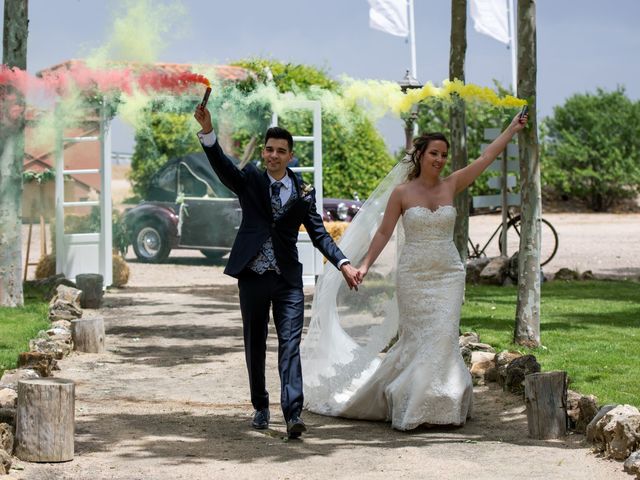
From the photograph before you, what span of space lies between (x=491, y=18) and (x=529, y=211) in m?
16.6

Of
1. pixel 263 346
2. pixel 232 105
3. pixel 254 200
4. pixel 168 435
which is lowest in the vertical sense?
A: pixel 168 435

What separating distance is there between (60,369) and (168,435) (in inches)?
112

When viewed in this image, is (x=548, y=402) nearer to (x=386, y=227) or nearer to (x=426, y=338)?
(x=426, y=338)

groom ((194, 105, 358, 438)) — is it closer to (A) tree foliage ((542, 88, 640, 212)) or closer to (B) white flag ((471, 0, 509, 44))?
(B) white flag ((471, 0, 509, 44))

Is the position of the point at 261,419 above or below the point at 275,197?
below

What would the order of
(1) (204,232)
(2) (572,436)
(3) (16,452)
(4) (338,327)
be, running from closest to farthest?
(3) (16,452)
(2) (572,436)
(4) (338,327)
(1) (204,232)

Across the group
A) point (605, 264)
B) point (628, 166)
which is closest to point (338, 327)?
point (605, 264)

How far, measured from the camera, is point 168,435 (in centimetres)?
752

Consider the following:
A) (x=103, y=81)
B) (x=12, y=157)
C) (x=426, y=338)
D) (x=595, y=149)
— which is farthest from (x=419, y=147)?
Answer: (x=595, y=149)

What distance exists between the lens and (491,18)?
86.9 feet

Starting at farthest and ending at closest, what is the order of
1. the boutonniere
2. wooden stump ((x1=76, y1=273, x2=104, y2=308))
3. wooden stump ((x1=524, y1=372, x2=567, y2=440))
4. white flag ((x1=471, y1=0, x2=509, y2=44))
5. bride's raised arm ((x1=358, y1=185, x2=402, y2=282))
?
white flag ((x1=471, y1=0, x2=509, y2=44)) < wooden stump ((x1=76, y1=273, x2=104, y2=308)) < bride's raised arm ((x1=358, y1=185, x2=402, y2=282)) < the boutonniere < wooden stump ((x1=524, y1=372, x2=567, y2=440))

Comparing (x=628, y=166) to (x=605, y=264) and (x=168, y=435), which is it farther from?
(x=168, y=435)

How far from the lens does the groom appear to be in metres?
7.32

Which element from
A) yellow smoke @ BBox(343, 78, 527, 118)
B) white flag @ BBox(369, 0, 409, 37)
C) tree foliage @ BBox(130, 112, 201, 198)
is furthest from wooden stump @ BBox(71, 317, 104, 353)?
white flag @ BBox(369, 0, 409, 37)
